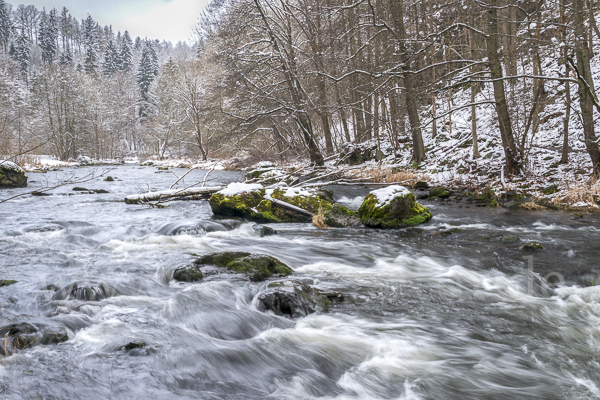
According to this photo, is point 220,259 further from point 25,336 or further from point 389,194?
point 389,194

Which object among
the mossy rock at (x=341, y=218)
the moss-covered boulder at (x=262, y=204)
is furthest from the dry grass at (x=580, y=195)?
the moss-covered boulder at (x=262, y=204)

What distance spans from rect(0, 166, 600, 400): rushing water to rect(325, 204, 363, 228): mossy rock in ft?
3.85

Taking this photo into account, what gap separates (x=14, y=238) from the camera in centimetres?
768

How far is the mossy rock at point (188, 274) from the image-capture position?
544cm

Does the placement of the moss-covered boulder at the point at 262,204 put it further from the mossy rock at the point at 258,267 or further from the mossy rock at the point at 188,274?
the mossy rock at the point at 188,274

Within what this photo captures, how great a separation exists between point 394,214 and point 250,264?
4.35 m

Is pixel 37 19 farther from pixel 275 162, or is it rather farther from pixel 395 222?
pixel 395 222

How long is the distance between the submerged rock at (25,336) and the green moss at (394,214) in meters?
6.54

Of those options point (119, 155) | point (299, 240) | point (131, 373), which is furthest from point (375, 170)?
point (119, 155)

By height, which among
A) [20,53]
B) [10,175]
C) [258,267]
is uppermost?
[20,53]

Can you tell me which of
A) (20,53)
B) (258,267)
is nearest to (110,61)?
(20,53)

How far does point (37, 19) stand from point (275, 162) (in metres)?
107

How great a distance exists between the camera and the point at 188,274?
18.0 feet

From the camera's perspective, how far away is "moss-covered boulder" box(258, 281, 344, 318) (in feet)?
14.4
